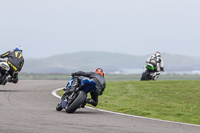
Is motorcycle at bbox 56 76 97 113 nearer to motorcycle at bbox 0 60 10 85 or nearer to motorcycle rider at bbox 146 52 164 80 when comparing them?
motorcycle at bbox 0 60 10 85

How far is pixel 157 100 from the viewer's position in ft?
55.6

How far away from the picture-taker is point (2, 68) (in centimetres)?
1988

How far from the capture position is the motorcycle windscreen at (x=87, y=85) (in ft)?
40.1

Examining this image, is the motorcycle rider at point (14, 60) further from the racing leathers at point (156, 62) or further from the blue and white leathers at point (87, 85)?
the racing leathers at point (156, 62)

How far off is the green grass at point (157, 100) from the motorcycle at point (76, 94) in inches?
62.8

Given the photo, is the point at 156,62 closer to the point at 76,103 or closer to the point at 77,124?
the point at 76,103

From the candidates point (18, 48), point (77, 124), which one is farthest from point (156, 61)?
point (77, 124)

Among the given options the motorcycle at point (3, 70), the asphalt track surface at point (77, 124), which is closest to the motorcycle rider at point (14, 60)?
the motorcycle at point (3, 70)

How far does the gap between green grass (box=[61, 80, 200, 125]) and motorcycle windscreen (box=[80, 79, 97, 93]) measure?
1510mm


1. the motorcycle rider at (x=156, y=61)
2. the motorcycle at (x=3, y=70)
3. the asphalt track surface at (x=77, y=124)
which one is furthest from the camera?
the motorcycle rider at (x=156, y=61)

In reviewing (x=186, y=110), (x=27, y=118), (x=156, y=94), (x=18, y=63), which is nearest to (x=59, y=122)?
(x=27, y=118)

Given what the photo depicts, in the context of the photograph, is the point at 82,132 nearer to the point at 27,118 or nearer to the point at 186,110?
the point at 27,118

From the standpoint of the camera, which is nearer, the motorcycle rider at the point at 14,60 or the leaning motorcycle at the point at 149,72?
the motorcycle rider at the point at 14,60

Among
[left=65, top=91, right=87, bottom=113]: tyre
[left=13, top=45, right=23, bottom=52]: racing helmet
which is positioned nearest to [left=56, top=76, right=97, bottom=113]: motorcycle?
[left=65, top=91, right=87, bottom=113]: tyre
